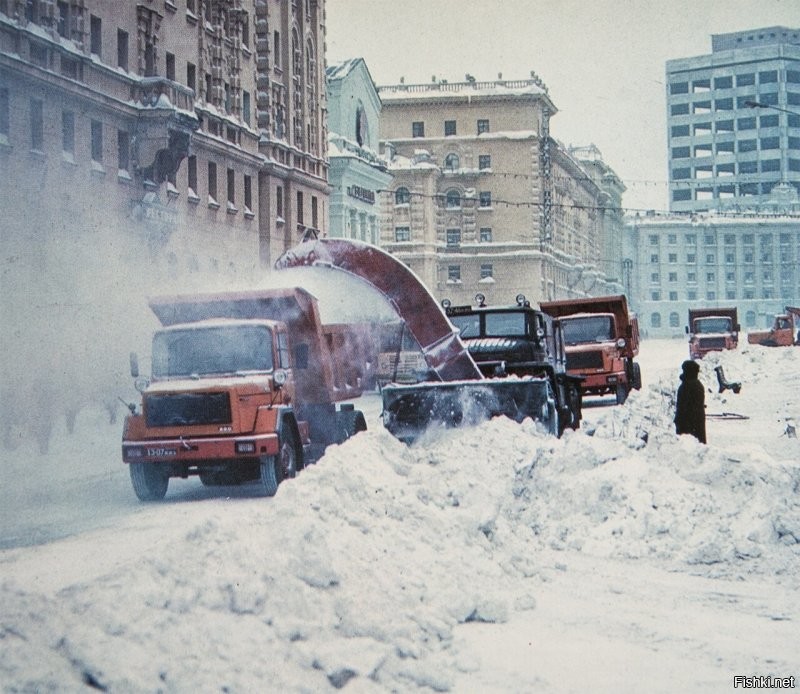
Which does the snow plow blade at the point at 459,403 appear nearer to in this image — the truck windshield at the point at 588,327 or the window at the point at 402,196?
the truck windshield at the point at 588,327

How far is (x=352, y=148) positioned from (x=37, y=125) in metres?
26.1

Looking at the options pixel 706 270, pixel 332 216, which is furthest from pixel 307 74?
pixel 706 270

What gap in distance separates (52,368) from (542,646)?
18.5 meters

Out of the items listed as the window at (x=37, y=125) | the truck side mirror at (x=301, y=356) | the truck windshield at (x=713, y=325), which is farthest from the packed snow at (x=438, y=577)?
the truck windshield at (x=713, y=325)

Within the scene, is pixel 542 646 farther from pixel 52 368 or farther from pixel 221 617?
pixel 52 368

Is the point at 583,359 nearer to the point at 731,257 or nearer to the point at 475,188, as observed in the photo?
the point at 475,188

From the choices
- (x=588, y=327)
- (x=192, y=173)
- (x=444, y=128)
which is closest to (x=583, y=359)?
(x=588, y=327)

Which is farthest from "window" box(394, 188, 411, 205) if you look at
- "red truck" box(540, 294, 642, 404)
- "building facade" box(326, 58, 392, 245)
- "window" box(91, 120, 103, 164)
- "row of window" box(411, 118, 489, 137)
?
"red truck" box(540, 294, 642, 404)

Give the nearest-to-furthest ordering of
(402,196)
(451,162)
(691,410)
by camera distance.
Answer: (691,410) → (402,196) → (451,162)

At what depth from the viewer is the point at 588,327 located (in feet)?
94.6

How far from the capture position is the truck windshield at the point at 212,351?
46.5ft

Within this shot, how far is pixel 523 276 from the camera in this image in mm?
76750

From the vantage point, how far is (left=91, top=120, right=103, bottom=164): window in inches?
1156

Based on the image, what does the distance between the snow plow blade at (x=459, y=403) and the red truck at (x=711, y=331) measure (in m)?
36.7
